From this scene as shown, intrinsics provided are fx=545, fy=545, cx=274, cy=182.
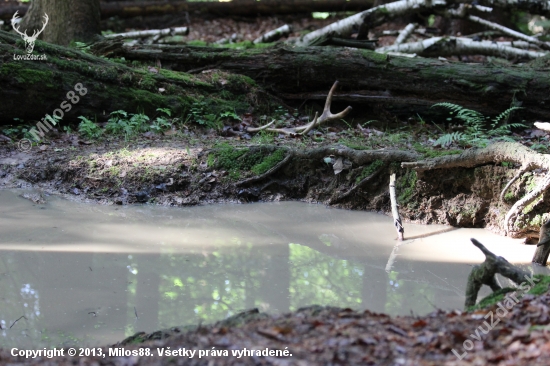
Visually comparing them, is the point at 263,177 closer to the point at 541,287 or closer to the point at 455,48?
the point at 541,287

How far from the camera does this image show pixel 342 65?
31.7 ft

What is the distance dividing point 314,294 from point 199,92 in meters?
5.88

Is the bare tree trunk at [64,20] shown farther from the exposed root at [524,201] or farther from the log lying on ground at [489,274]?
the log lying on ground at [489,274]

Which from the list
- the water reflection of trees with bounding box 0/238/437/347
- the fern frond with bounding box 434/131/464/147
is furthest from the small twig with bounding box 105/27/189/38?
the water reflection of trees with bounding box 0/238/437/347

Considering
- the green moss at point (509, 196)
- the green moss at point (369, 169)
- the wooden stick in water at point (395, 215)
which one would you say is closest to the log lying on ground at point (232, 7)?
the green moss at point (369, 169)

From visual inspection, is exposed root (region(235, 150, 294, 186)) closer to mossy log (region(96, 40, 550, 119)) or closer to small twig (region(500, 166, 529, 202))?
small twig (region(500, 166, 529, 202))

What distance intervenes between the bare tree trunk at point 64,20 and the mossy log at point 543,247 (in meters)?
8.71

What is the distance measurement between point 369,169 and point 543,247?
241 centimetres

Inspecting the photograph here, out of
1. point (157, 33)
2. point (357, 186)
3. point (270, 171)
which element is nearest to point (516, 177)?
point (357, 186)

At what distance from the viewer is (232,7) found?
51.0 ft

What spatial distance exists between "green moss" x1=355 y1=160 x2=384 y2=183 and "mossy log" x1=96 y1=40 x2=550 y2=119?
10.2 ft

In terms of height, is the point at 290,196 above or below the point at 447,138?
below

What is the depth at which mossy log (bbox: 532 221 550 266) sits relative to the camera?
4816mm

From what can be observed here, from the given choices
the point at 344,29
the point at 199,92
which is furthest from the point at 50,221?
the point at 344,29
